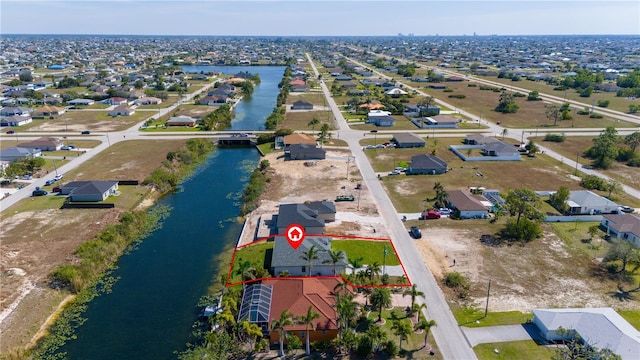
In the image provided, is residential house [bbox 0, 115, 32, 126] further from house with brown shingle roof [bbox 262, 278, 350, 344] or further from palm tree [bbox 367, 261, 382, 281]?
palm tree [bbox 367, 261, 382, 281]

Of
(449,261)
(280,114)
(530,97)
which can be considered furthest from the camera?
(530,97)

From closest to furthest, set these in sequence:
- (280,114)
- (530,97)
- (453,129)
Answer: (453,129) → (280,114) → (530,97)

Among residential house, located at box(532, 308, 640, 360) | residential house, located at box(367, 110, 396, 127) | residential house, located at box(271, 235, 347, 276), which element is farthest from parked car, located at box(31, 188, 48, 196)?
residential house, located at box(367, 110, 396, 127)

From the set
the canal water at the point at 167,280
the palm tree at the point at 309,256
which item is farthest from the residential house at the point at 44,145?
the palm tree at the point at 309,256

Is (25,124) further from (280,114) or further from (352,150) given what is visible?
(352,150)

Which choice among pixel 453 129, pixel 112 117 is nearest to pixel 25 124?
pixel 112 117

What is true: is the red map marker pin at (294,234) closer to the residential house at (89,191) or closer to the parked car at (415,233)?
the parked car at (415,233)

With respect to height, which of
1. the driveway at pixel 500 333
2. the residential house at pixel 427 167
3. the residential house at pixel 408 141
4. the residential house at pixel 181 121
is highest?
the residential house at pixel 181 121
